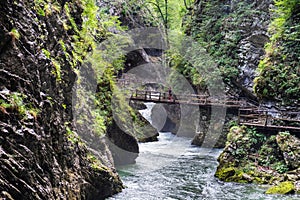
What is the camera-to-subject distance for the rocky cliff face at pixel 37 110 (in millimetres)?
4762

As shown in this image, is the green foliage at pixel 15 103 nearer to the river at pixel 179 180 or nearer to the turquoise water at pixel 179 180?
the river at pixel 179 180

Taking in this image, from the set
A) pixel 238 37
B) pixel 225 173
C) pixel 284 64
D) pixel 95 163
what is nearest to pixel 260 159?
pixel 225 173

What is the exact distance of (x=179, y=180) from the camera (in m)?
12.1

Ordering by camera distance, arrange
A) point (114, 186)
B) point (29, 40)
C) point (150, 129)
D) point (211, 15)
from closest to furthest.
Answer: point (29, 40), point (114, 186), point (150, 129), point (211, 15)

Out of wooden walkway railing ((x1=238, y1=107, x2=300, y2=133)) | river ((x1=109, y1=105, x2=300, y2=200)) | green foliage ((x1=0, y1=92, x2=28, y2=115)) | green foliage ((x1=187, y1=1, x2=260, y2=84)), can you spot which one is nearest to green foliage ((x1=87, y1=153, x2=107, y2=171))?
river ((x1=109, y1=105, x2=300, y2=200))

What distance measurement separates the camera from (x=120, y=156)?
47.4ft

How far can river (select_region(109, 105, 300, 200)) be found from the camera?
390 inches

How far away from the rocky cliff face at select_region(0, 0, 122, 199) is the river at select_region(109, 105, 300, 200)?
2.75 meters

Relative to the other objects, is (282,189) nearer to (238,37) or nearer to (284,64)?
(284,64)

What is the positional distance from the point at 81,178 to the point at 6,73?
379cm

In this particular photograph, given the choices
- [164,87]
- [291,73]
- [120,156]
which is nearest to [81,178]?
[120,156]

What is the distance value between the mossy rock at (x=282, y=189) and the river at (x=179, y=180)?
30 cm

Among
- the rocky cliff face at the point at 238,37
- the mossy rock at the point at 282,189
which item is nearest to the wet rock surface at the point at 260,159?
the mossy rock at the point at 282,189

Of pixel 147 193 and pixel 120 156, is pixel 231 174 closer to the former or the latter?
pixel 147 193
